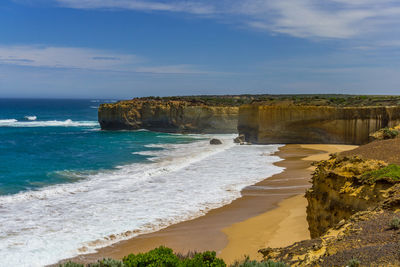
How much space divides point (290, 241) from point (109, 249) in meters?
5.44

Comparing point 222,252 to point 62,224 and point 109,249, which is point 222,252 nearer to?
point 109,249

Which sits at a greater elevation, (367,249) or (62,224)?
(367,249)

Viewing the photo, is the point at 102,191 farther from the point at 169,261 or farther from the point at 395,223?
the point at 395,223

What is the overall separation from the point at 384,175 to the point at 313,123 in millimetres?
27767

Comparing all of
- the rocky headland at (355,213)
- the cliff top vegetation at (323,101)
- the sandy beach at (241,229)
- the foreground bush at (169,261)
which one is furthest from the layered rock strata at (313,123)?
the foreground bush at (169,261)

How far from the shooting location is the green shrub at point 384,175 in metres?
7.96

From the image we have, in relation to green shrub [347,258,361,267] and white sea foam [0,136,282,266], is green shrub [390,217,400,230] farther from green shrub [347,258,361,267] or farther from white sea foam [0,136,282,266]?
white sea foam [0,136,282,266]

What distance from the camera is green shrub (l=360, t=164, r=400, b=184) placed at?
7.96 m

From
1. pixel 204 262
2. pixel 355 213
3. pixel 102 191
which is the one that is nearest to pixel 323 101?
pixel 102 191

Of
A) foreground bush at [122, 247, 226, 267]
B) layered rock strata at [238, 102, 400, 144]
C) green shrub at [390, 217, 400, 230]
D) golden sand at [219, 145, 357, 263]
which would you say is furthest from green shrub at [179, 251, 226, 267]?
layered rock strata at [238, 102, 400, 144]

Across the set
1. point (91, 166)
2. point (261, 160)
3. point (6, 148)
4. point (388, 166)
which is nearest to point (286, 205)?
point (388, 166)

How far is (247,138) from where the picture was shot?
38781 millimetres

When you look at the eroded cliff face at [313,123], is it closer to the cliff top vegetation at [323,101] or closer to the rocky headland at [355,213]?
the cliff top vegetation at [323,101]

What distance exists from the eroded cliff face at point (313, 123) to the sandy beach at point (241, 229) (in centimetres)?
1599
